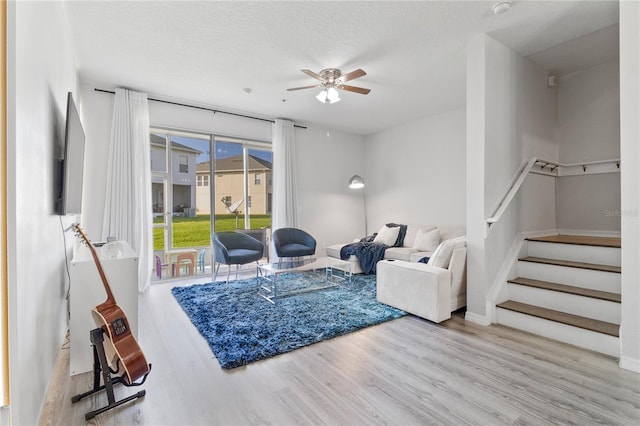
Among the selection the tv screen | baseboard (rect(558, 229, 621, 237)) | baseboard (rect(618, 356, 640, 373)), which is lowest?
baseboard (rect(618, 356, 640, 373))

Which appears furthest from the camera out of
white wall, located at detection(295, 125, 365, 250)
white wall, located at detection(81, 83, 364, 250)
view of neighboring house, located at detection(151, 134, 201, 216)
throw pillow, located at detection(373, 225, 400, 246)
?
white wall, located at detection(295, 125, 365, 250)

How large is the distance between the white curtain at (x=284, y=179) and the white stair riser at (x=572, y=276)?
3.65m

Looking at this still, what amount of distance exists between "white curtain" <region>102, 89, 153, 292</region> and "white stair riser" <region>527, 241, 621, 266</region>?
16.2ft

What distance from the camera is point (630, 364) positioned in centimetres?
210

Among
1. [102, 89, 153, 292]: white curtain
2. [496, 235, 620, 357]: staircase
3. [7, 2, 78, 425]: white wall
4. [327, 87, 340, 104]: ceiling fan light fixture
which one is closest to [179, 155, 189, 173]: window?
[102, 89, 153, 292]: white curtain

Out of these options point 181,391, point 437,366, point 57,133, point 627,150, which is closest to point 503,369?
point 437,366

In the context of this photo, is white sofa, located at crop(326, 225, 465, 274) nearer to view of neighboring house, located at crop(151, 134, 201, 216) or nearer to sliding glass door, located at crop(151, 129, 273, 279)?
sliding glass door, located at crop(151, 129, 273, 279)

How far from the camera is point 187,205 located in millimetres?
5129

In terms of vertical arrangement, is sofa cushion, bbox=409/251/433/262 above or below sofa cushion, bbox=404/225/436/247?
below

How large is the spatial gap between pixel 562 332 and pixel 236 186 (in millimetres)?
5003

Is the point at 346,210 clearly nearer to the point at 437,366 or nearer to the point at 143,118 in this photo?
the point at 143,118

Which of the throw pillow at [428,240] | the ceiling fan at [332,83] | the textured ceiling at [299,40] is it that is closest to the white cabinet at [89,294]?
the textured ceiling at [299,40]

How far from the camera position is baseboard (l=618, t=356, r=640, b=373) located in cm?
208

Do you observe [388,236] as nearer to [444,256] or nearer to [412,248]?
[412,248]
